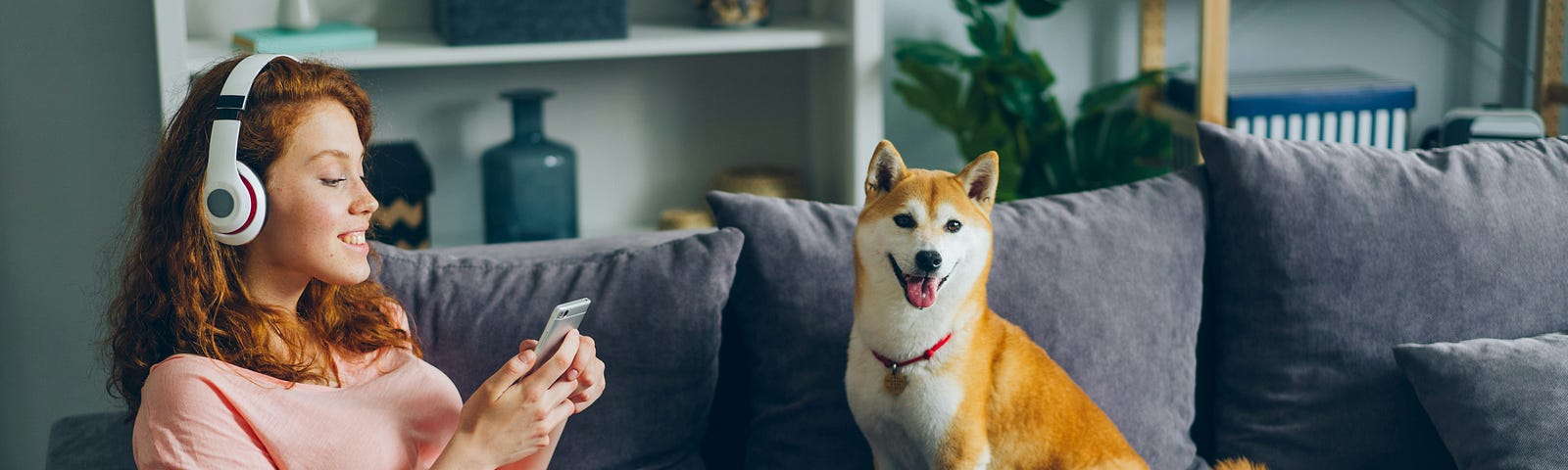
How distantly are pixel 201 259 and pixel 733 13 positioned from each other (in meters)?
1.20

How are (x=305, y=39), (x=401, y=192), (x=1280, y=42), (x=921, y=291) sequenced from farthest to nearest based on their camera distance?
(x=1280, y=42), (x=401, y=192), (x=305, y=39), (x=921, y=291)

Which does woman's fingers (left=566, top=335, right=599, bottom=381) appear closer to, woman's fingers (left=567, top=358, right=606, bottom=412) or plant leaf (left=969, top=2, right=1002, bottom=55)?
woman's fingers (left=567, top=358, right=606, bottom=412)

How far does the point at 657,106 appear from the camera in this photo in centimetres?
238

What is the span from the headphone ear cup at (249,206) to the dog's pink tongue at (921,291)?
545 millimetres

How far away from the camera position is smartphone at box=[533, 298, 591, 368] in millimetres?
1062

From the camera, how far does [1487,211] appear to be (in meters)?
1.46

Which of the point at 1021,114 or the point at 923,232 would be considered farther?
the point at 1021,114

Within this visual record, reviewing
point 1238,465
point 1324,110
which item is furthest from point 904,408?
point 1324,110

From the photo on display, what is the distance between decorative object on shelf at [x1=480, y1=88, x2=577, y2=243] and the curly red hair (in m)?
1.01

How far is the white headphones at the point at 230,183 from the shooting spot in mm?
1023

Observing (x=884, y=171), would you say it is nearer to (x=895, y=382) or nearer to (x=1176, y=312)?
(x=895, y=382)

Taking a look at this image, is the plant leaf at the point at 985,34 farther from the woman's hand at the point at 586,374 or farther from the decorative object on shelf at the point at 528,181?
the woman's hand at the point at 586,374

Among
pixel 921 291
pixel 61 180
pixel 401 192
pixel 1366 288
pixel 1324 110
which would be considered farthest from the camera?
pixel 1324 110

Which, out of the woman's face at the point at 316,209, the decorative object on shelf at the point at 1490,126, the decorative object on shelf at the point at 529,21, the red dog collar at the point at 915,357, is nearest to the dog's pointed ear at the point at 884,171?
the red dog collar at the point at 915,357
